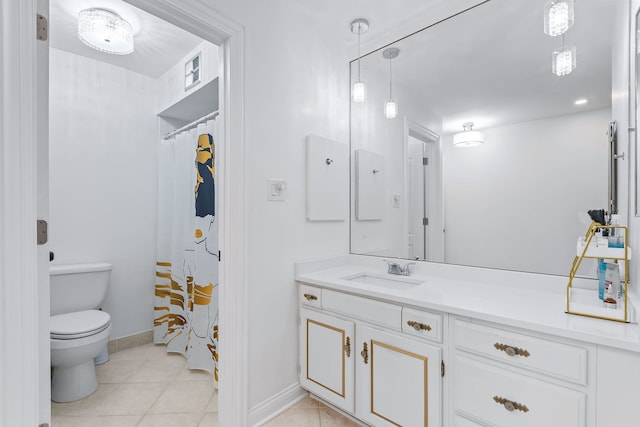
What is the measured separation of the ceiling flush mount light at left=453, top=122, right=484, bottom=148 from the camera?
1.74m

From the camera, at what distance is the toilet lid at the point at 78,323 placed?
184cm

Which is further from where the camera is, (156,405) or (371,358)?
(156,405)

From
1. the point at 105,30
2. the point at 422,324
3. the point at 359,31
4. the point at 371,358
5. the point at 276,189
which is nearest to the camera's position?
the point at 422,324

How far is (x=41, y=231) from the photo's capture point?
1.02 m

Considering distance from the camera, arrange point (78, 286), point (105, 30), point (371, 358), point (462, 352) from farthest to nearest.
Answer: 1. point (78, 286)
2. point (105, 30)
3. point (371, 358)
4. point (462, 352)

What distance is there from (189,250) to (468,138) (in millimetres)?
2181

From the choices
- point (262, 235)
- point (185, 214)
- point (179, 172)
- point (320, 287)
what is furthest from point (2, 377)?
point (179, 172)

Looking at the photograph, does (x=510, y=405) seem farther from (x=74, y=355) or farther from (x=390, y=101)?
(x=74, y=355)

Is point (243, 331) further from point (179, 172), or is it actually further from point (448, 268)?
point (179, 172)

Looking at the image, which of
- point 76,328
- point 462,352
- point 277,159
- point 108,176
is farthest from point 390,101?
point 76,328

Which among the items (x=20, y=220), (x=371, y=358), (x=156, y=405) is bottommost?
(x=156, y=405)

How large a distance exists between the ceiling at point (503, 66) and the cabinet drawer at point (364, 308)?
45.4 inches

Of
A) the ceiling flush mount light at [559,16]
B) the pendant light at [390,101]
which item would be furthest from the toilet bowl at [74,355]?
the ceiling flush mount light at [559,16]

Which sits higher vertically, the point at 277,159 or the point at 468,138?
the point at 468,138
